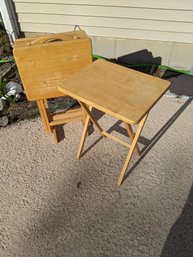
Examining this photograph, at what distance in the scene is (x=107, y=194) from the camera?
2299 millimetres

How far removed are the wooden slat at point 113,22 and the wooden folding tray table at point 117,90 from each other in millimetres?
1702

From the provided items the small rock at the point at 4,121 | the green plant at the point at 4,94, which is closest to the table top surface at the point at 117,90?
the small rock at the point at 4,121

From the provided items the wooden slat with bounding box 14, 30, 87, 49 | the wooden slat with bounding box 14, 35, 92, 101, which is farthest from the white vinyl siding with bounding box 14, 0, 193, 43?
the wooden slat with bounding box 14, 35, 92, 101

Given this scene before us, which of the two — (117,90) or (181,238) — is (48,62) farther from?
(181,238)

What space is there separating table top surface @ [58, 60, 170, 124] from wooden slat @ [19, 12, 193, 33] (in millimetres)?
1710

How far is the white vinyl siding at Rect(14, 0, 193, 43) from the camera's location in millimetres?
3264

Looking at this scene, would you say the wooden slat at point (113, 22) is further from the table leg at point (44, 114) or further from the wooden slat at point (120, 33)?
the table leg at point (44, 114)

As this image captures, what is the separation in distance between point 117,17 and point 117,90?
209cm

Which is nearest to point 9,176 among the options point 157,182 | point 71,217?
point 71,217

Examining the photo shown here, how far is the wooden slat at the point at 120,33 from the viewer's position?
351 centimetres

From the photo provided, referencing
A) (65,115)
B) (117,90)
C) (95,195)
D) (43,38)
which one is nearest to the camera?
(117,90)

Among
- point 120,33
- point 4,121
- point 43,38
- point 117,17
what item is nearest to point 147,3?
point 117,17

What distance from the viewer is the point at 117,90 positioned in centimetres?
186

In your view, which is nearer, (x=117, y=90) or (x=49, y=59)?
(x=117, y=90)
